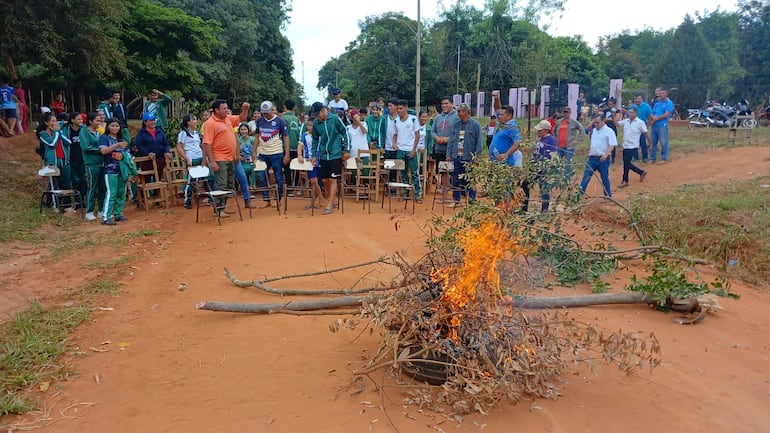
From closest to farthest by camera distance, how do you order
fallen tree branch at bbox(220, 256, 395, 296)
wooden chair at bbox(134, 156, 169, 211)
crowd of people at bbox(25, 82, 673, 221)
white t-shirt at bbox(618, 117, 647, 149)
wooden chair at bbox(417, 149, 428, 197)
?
fallen tree branch at bbox(220, 256, 395, 296) → crowd of people at bbox(25, 82, 673, 221) → wooden chair at bbox(134, 156, 169, 211) → wooden chair at bbox(417, 149, 428, 197) → white t-shirt at bbox(618, 117, 647, 149)

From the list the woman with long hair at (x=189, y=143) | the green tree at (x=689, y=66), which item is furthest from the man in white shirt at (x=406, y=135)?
the green tree at (x=689, y=66)

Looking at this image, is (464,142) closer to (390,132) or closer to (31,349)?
(390,132)

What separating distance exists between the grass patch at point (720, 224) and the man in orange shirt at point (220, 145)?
6.30 meters

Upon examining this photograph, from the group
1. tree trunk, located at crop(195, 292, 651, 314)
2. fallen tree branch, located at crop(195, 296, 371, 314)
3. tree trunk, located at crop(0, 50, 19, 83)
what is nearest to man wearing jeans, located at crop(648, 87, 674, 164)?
tree trunk, located at crop(195, 292, 651, 314)

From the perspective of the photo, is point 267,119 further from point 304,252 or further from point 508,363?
point 508,363

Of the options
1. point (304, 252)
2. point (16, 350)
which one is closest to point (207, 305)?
point (16, 350)

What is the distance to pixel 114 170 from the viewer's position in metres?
9.13

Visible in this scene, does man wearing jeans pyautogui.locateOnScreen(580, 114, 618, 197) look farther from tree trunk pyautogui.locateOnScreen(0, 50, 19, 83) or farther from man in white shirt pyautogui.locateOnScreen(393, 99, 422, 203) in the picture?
tree trunk pyautogui.locateOnScreen(0, 50, 19, 83)

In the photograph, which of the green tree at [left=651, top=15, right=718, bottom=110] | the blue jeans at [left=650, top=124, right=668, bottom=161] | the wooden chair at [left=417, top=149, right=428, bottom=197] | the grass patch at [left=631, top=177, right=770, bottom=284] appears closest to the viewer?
the grass patch at [left=631, top=177, right=770, bottom=284]

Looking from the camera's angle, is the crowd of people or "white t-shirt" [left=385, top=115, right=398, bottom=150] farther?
"white t-shirt" [left=385, top=115, right=398, bottom=150]

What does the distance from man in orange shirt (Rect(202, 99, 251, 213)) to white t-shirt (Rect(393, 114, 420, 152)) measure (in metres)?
3.00

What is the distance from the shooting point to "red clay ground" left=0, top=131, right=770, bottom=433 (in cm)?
356

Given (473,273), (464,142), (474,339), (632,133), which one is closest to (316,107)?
(464,142)

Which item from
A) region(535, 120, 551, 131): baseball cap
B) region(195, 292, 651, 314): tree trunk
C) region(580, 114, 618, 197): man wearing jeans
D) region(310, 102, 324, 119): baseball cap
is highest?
region(310, 102, 324, 119): baseball cap
